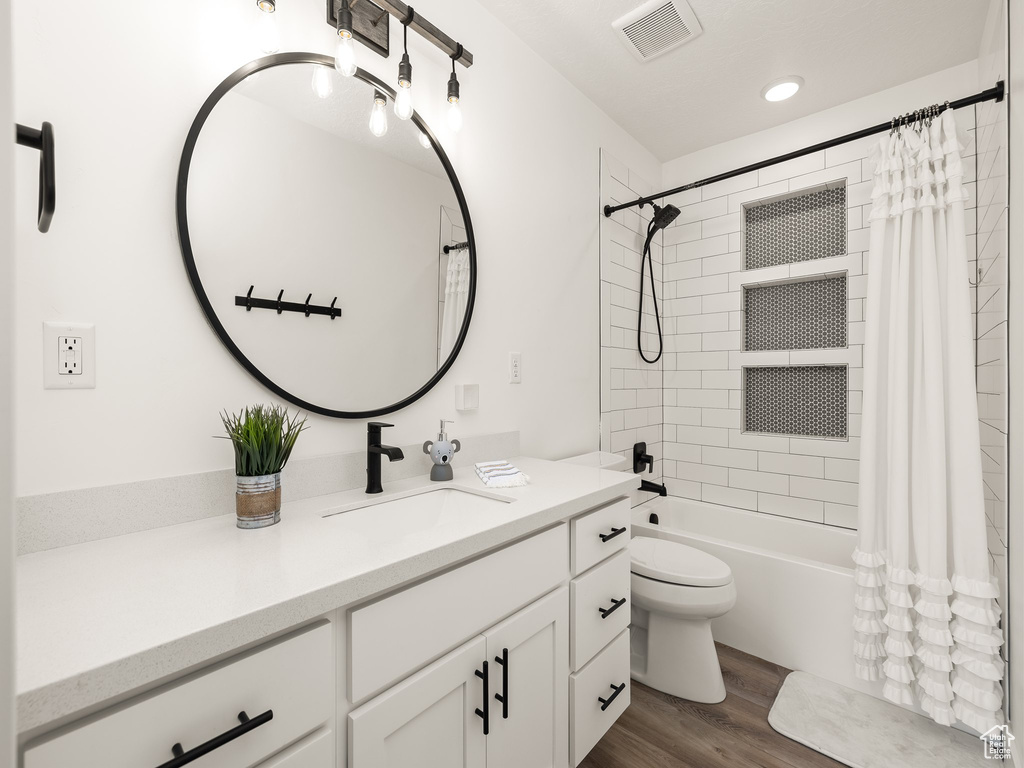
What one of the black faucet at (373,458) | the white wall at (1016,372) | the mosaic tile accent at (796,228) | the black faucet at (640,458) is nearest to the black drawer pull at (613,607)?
the black faucet at (373,458)

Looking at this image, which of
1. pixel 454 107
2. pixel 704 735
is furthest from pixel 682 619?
pixel 454 107

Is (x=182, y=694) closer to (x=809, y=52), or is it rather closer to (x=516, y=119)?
(x=516, y=119)

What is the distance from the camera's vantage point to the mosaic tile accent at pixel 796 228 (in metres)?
2.43

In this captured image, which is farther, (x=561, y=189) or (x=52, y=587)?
(x=561, y=189)

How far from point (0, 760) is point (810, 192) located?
3.20 m

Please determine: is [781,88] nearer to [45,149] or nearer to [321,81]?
[321,81]

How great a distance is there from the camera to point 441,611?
35.7 inches

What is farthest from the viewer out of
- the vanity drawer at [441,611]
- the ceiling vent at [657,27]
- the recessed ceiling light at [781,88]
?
the recessed ceiling light at [781,88]

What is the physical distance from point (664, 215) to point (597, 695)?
2.15 m

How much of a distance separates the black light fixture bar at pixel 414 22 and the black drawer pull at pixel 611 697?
2038mm

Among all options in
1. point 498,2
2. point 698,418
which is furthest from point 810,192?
point 498,2

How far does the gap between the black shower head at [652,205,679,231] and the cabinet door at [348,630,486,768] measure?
2202 mm

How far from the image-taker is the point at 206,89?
3.56ft

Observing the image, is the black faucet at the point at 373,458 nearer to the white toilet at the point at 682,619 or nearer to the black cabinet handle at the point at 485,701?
the black cabinet handle at the point at 485,701
